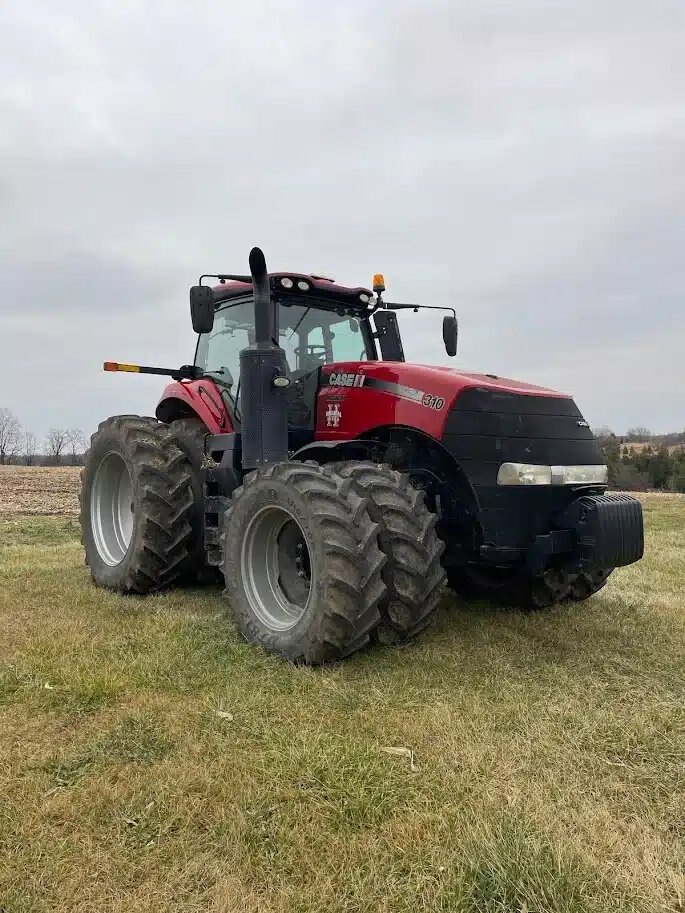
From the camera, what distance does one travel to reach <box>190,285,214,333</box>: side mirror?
488cm

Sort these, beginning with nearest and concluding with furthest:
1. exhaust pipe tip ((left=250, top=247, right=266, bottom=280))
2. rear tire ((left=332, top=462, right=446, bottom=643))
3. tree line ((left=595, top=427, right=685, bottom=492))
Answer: rear tire ((left=332, top=462, right=446, bottom=643)) → exhaust pipe tip ((left=250, top=247, right=266, bottom=280)) → tree line ((left=595, top=427, right=685, bottom=492))

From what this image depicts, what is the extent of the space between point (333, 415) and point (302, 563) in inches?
42.8

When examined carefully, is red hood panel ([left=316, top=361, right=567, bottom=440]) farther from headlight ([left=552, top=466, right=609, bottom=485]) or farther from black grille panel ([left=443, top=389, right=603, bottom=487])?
headlight ([left=552, top=466, right=609, bottom=485])

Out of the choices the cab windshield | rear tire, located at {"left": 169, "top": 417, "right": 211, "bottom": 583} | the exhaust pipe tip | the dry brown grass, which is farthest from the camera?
the dry brown grass

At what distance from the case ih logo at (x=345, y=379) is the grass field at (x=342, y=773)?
1700 mm

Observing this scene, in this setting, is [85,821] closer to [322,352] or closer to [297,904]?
[297,904]

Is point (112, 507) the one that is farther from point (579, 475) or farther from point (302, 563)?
point (579, 475)

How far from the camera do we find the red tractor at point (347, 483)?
3695mm

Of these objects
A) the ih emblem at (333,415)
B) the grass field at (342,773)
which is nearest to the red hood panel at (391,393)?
the ih emblem at (333,415)

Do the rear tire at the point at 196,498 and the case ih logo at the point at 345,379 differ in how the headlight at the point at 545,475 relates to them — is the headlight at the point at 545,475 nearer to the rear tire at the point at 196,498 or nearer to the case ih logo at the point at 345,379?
the case ih logo at the point at 345,379

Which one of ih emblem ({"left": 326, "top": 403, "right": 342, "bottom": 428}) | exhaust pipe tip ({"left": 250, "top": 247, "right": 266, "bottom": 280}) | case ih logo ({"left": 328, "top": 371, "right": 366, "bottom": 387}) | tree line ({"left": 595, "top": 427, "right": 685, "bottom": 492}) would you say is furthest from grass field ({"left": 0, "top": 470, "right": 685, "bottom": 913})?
tree line ({"left": 595, "top": 427, "right": 685, "bottom": 492})

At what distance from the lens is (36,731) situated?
9.56ft

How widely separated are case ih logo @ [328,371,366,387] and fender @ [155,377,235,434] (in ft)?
3.10

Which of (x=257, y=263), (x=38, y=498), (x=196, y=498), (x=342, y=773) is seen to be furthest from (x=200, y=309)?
(x=38, y=498)
